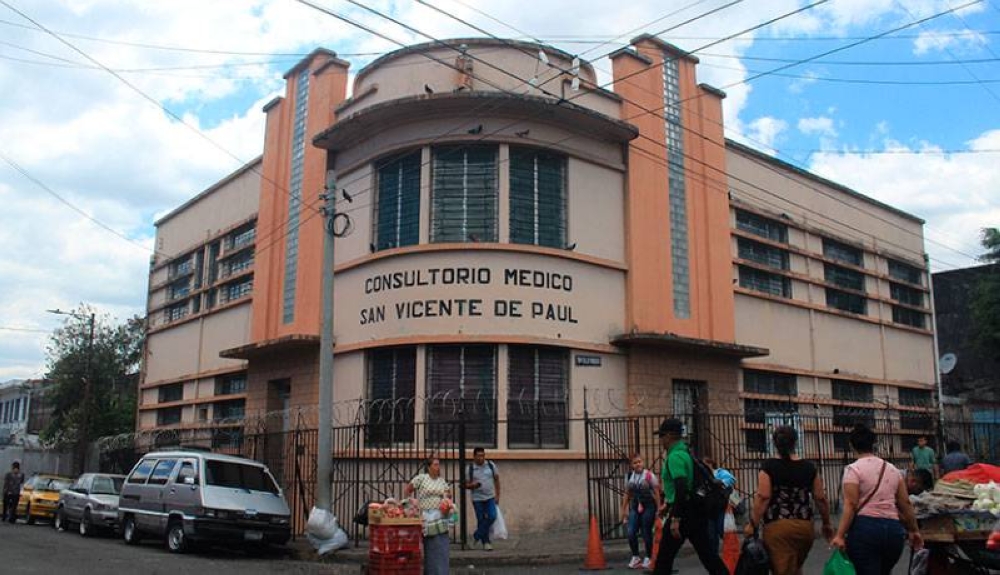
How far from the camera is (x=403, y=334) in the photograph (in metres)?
16.6

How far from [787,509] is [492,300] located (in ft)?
32.1

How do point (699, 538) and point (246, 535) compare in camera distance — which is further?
point (246, 535)

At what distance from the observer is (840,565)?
21.1ft

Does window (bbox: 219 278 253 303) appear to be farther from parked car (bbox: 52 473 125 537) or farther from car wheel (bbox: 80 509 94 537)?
car wheel (bbox: 80 509 94 537)

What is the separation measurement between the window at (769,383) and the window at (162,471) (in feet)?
41.3

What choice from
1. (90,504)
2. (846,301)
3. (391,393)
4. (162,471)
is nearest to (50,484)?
(90,504)

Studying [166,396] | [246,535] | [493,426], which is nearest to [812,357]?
[493,426]

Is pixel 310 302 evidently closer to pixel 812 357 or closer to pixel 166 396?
pixel 166 396

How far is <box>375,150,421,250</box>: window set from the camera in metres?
17.3

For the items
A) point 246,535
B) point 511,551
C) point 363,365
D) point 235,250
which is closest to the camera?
point 511,551

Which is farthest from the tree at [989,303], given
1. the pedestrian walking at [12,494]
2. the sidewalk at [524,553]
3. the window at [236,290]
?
the pedestrian walking at [12,494]

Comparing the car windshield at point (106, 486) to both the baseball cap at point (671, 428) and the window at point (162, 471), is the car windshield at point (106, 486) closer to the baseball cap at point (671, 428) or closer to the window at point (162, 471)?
the window at point (162, 471)

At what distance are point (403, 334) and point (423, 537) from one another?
251 inches

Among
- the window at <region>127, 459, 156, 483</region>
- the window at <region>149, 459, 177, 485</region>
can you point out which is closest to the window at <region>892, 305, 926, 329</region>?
the window at <region>149, 459, 177, 485</region>
